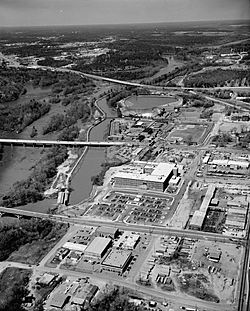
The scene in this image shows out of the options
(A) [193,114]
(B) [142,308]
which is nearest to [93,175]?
(B) [142,308]

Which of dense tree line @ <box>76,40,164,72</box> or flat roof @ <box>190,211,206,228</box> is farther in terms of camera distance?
dense tree line @ <box>76,40,164,72</box>

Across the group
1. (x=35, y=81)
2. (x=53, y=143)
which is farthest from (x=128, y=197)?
(x=35, y=81)

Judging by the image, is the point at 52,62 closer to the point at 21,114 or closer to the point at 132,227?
the point at 21,114

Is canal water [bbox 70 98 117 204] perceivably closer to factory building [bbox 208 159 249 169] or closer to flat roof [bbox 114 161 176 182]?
flat roof [bbox 114 161 176 182]

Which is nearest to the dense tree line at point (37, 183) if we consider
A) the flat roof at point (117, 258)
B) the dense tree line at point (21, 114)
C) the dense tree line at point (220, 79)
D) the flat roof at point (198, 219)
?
the flat roof at point (117, 258)

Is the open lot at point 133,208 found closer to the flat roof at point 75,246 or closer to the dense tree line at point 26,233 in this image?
the dense tree line at point 26,233

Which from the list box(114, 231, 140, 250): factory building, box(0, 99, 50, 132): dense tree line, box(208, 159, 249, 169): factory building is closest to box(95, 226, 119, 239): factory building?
box(114, 231, 140, 250): factory building

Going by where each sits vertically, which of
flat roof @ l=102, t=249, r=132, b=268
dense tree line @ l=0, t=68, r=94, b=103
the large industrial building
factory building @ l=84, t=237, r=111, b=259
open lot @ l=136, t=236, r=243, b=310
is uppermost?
dense tree line @ l=0, t=68, r=94, b=103
